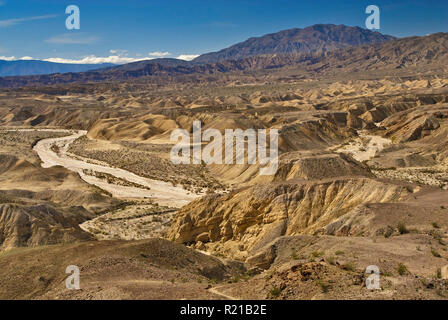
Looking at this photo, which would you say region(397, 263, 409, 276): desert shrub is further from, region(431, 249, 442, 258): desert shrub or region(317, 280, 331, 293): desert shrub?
region(317, 280, 331, 293): desert shrub

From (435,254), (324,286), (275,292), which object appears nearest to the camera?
(324,286)

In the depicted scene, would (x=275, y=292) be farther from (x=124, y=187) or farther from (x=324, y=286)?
(x=124, y=187)

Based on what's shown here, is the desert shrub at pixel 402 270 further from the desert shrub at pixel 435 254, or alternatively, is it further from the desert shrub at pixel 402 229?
the desert shrub at pixel 402 229

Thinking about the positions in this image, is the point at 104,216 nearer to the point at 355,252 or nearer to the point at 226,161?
the point at 226,161

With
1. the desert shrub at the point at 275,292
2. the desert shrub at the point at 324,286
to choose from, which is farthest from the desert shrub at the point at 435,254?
the desert shrub at the point at 275,292

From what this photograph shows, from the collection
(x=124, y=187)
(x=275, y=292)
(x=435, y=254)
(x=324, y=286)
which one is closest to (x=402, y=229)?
(x=435, y=254)

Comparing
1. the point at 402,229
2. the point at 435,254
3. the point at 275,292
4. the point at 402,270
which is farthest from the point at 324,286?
the point at 402,229

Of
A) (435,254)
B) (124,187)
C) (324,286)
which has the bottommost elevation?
(124,187)

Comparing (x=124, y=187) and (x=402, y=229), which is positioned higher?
(x=402, y=229)

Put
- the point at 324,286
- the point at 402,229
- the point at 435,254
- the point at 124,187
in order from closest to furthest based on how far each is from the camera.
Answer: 1. the point at 324,286
2. the point at 435,254
3. the point at 402,229
4. the point at 124,187

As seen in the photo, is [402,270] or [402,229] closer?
[402,270]

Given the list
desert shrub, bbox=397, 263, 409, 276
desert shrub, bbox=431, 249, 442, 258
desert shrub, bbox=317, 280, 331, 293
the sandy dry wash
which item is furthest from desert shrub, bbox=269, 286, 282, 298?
the sandy dry wash
